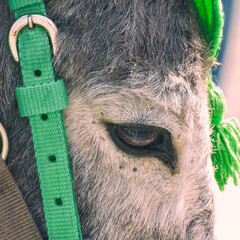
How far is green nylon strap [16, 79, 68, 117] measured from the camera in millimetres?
1618

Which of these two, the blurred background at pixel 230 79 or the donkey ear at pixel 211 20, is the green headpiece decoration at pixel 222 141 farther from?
the blurred background at pixel 230 79

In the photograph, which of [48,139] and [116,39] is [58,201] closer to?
[48,139]

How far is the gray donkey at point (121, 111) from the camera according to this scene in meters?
1.64

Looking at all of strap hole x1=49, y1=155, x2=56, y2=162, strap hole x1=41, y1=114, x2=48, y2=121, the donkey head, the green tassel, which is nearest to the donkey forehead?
the donkey head

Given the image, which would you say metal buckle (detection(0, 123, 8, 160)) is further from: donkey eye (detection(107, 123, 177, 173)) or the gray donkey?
donkey eye (detection(107, 123, 177, 173))

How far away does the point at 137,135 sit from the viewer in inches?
65.3

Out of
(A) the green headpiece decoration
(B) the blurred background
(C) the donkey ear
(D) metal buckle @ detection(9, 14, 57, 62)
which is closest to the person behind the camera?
(D) metal buckle @ detection(9, 14, 57, 62)

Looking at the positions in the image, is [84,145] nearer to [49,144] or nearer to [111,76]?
[49,144]

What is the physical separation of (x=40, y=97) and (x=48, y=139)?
166mm

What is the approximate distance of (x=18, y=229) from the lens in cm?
165

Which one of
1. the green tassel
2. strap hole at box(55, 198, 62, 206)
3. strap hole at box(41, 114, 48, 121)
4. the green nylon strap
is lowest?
strap hole at box(55, 198, 62, 206)

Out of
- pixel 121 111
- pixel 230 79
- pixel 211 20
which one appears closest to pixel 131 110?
pixel 121 111

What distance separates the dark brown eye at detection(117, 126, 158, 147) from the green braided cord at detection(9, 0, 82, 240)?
0.75 feet

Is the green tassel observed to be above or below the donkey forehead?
below
